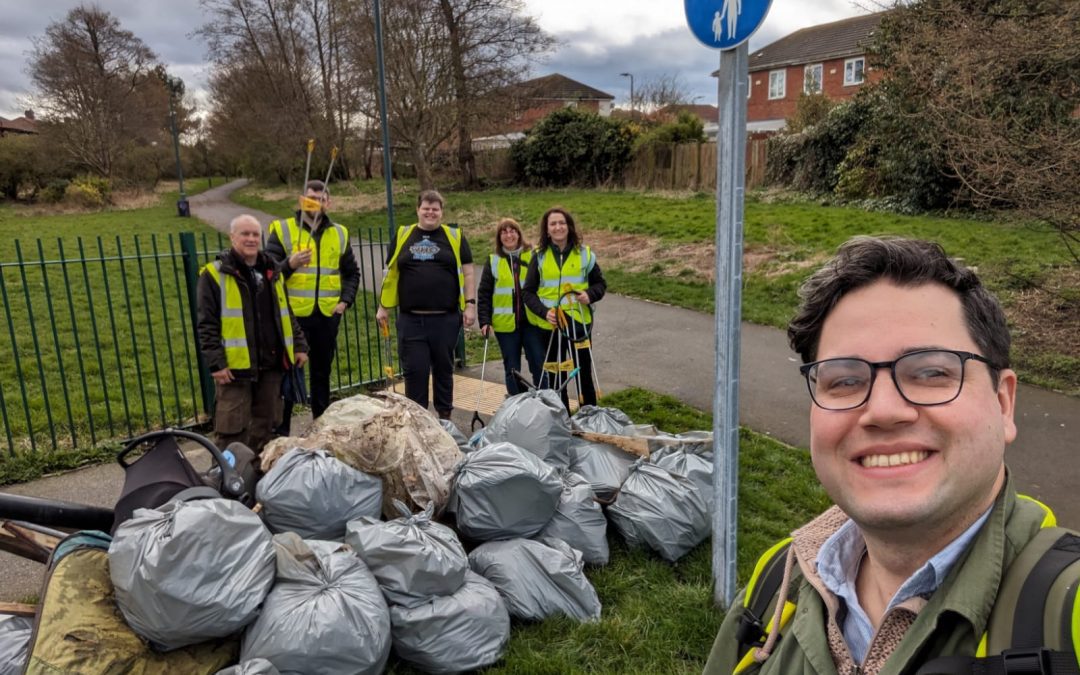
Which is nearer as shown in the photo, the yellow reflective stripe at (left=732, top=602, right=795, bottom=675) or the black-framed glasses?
the black-framed glasses

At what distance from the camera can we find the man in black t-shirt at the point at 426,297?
526cm

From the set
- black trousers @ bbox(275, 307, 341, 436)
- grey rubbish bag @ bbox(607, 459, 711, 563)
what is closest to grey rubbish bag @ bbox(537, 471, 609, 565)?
grey rubbish bag @ bbox(607, 459, 711, 563)

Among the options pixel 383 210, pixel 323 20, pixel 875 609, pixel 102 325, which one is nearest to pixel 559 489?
pixel 875 609

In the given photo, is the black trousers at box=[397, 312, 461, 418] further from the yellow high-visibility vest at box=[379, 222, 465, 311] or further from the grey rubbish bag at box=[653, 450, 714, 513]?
the grey rubbish bag at box=[653, 450, 714, 513]

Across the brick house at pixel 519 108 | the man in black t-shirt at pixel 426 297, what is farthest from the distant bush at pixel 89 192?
the man in black t-shirt at pixel 426 297

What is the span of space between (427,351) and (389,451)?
1875 millimetres

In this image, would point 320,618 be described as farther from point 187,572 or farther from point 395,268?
point 395,268

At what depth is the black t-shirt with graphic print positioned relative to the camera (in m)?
5.24

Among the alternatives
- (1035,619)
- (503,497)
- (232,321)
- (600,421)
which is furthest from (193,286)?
(1035,619)

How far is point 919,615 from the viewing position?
1045mm

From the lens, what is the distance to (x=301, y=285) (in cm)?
527

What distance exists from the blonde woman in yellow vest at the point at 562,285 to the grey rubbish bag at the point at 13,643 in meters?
3.55

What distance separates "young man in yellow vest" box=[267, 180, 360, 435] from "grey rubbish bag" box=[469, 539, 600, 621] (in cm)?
251

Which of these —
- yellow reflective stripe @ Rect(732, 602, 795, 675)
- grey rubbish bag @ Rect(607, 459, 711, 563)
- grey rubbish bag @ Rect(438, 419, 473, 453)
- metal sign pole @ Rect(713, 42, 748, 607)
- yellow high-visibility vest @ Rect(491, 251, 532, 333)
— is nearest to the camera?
yellow reflective stripe @ Rect(732, 602, 795, 675)
